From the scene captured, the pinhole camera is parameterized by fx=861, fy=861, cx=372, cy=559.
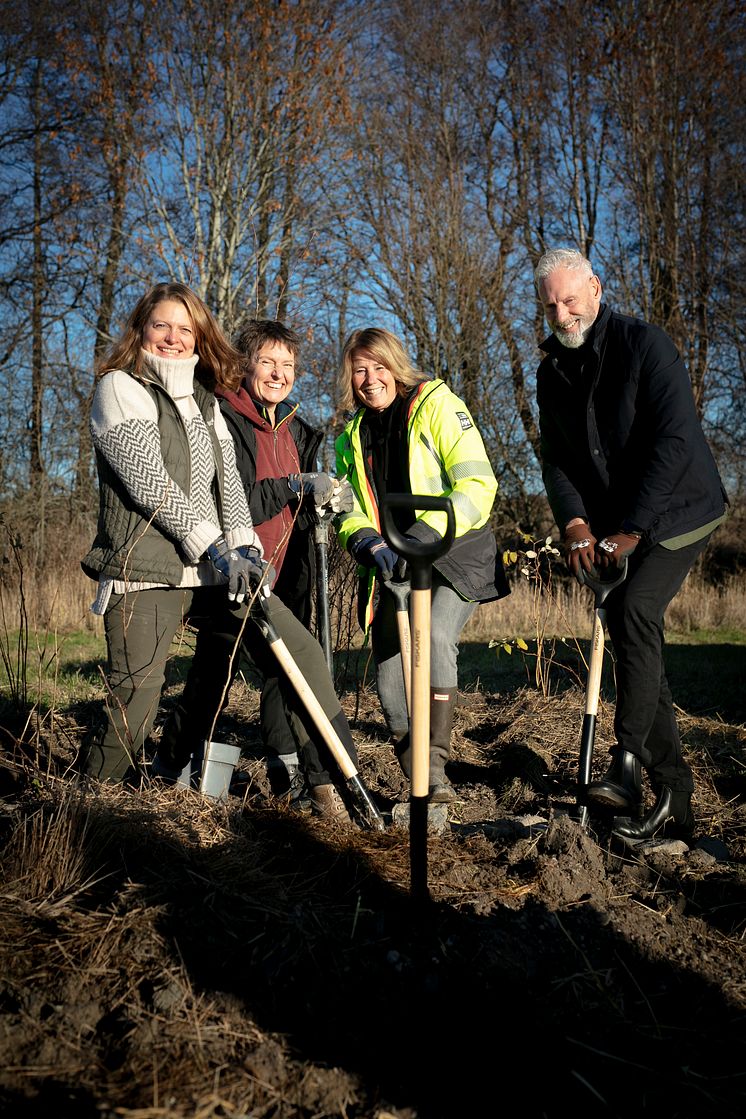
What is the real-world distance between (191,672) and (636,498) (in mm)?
2016

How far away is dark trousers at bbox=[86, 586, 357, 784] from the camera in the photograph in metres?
3.22

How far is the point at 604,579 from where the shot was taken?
3.39m

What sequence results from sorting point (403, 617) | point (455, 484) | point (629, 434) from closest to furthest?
point (629, 434) → point (403, 617) → point (455, 484)

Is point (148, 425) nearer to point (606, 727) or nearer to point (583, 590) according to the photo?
point (606, 727)

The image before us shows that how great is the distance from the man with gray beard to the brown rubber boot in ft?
3.13

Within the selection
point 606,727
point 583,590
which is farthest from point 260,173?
point 606,727

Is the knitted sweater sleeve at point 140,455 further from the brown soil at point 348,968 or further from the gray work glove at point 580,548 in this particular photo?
the gray work glove at point 580,548

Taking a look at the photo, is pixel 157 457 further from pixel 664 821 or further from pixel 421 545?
pixel 664 821

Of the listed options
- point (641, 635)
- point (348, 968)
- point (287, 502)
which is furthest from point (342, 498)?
point (348, 968)

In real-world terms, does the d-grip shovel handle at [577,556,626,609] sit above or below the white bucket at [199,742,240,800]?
above

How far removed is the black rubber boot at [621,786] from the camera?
312 centimetres

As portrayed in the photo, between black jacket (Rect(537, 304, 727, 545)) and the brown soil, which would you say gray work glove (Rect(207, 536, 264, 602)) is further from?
black jacket (Rect(537, 304, 727, 545))

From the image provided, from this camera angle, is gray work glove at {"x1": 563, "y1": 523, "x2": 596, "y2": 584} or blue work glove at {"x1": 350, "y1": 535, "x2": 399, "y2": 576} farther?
blue work glove at {"x1": 350, "y1": 535, "x2": 399, "y2": 576}

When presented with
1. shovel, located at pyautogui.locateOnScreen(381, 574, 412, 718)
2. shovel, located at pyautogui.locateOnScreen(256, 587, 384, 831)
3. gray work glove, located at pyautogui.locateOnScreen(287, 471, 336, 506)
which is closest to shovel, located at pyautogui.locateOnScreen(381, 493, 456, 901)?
shovel, located at pyautogui.locateOnScreen(256, 587, 384, 831)
